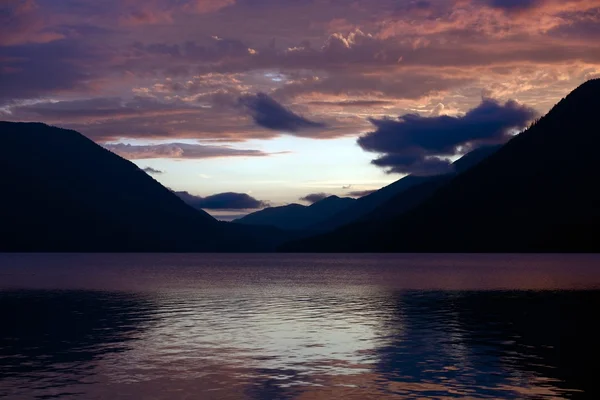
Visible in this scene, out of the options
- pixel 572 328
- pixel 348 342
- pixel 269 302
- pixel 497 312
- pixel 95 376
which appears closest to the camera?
pixel 95 376

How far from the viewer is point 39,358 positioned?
149 ft

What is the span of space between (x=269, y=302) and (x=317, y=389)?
5697 cm

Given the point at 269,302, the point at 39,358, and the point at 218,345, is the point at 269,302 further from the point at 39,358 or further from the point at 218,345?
the point at 39,358

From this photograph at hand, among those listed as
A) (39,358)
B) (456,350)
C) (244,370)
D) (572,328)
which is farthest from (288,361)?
(572,328)

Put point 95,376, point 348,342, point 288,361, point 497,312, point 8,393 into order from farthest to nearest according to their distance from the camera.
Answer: point 497,312 < point 348,342 < point 288,361 < point 95,376 < point 8,393

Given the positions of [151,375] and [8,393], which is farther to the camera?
[151,375]

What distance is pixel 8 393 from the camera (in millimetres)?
34719

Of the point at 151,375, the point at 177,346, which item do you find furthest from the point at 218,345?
the point at 151,375

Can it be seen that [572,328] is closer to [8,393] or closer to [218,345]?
[218,345]

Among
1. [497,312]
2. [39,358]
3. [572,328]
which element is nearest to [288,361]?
[39,358]

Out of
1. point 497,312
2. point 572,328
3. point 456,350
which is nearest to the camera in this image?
point 456,350

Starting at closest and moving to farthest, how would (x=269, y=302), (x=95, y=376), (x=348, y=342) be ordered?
(x=95, y=376) → (x=348, y=342) → (x=269, y=302)

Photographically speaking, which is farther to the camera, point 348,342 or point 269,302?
point 269,302

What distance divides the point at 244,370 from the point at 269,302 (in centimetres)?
5112
